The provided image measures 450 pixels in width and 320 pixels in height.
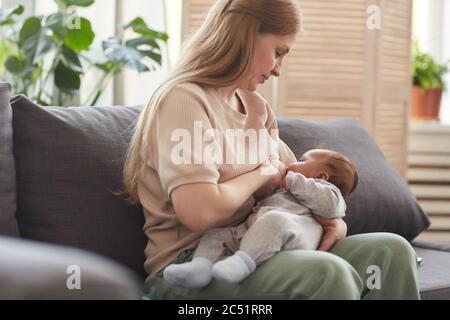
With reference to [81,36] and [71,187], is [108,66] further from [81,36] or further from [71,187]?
[71,187]

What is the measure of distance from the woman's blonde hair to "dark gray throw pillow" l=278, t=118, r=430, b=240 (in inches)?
21.0

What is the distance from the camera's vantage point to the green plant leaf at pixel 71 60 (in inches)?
105

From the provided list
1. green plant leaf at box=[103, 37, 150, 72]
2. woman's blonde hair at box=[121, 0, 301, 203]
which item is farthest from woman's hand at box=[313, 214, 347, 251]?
green plant leaf at box=[103, 37, 150, 72]

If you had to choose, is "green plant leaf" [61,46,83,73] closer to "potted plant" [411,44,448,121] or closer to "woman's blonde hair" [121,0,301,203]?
"woman's blonde hair" [121,0,301,203]

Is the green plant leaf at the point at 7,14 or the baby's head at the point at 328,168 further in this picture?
the green plant leaf at the point at 7,14

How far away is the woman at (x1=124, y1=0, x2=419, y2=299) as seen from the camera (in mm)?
1470

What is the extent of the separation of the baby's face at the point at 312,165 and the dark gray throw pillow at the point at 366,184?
389 mm

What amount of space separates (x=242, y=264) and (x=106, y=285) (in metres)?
0.69

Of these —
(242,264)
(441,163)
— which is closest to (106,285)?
(242,264)

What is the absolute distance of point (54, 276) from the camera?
676mm

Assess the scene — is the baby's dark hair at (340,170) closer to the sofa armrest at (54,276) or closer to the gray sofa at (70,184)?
the gray sofa at (70,184)

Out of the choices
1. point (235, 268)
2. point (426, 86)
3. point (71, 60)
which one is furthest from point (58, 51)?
point (426, 86)

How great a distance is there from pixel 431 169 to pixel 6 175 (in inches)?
Answer: 100

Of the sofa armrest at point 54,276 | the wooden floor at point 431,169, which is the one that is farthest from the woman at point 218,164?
the wooden floor at point 431,169
